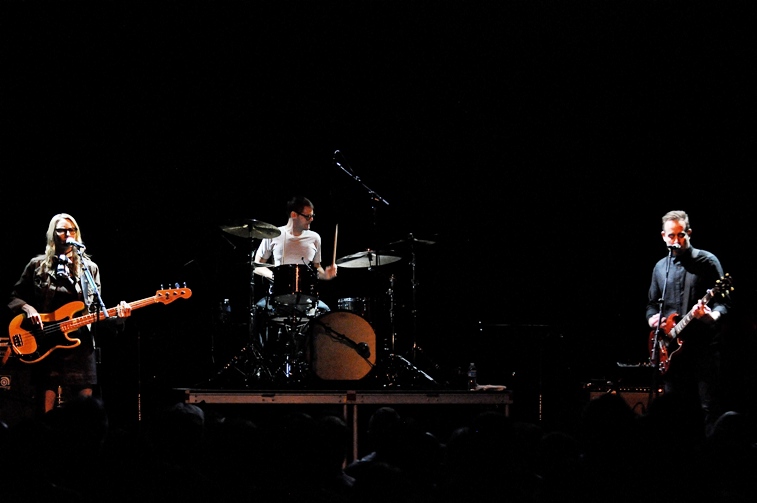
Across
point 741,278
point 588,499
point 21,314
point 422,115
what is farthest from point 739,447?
point 422,115

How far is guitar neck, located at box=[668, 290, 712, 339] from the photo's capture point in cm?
616

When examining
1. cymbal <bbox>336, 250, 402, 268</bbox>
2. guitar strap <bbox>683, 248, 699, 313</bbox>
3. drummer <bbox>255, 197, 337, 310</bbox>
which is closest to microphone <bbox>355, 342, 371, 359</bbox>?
cymbal <bbox>336, 250, 402, 268</bbox>

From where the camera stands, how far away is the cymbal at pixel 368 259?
313 inches

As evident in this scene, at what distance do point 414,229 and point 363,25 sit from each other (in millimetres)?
2523

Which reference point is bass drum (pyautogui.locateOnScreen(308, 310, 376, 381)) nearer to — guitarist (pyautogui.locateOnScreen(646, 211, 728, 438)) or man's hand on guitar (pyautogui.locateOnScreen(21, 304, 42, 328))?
man's hand on guitar (pyautogui.locateOnScreen(21, 304, 42, 328))

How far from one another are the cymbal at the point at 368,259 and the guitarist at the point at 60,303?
2.47 metres

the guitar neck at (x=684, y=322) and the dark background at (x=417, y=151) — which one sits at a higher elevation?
the dark background at (x=417, y=151)

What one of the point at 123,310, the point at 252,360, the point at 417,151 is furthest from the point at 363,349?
the point at 417,151

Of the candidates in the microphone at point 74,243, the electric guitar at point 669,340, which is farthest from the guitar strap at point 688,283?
the microphone at point 74,243

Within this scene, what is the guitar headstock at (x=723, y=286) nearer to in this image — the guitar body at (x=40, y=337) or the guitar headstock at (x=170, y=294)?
the guitar headstock at (x=170, y=294)

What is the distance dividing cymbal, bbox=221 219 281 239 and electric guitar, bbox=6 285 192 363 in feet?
6.31

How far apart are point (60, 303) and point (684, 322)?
5.29m

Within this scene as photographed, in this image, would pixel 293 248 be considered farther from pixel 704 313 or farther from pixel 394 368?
pixel 704 313

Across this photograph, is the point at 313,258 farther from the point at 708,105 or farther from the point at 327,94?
the point at 708,105
